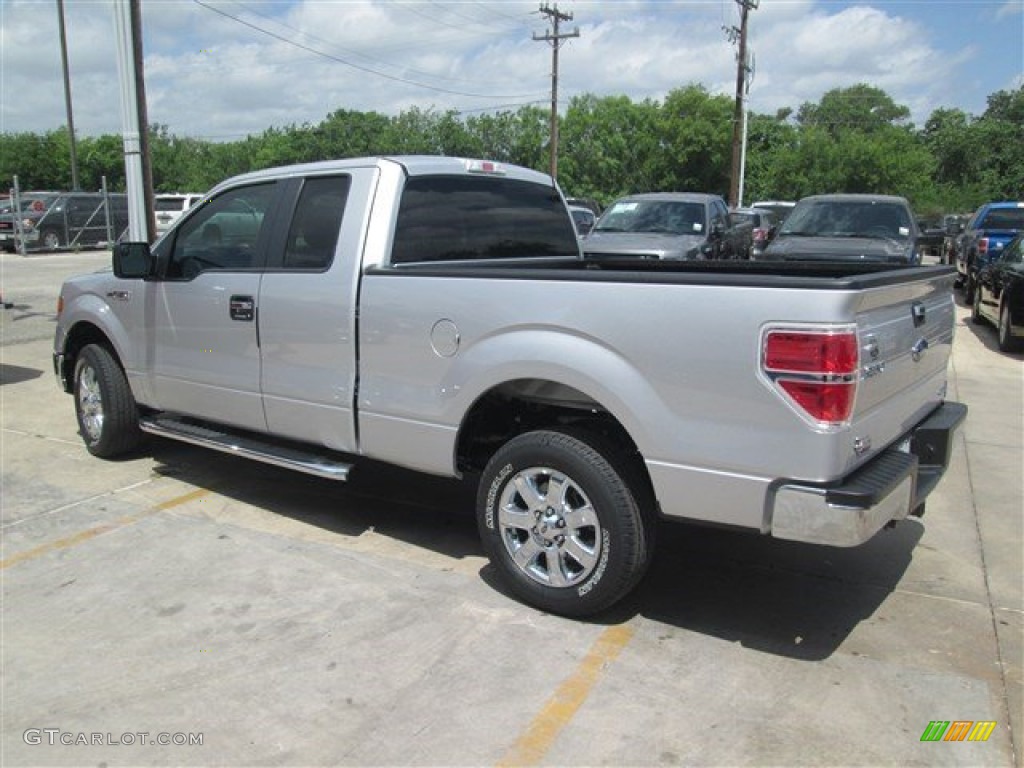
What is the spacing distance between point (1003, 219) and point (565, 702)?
1777 cm

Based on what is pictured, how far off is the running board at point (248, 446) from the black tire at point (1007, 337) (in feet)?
31.3

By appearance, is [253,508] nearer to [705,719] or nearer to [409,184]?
[409,184]

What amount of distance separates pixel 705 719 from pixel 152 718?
2.03m

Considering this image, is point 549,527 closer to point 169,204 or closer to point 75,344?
point 75,344

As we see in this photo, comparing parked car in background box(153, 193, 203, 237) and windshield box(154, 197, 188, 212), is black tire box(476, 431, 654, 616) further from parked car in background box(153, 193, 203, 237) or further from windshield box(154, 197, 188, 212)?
windshield box(154, 197, 188, 212)

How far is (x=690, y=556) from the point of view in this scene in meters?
4.78

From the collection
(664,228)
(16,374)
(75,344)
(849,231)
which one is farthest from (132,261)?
(849,231)

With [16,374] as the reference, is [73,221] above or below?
above

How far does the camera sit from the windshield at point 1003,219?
681 inches

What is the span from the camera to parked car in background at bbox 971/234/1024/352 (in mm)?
10852

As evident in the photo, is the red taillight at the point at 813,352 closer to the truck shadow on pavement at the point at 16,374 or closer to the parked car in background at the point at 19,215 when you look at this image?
the truck shadow on pavement at the point at 16,374

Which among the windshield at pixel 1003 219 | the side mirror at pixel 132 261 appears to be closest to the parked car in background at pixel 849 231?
the windshield at pixel 1003 219

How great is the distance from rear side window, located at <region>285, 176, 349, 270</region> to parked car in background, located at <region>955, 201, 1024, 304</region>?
1360cm

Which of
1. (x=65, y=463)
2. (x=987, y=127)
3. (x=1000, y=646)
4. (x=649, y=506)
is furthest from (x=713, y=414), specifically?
(x=987, y=127)
